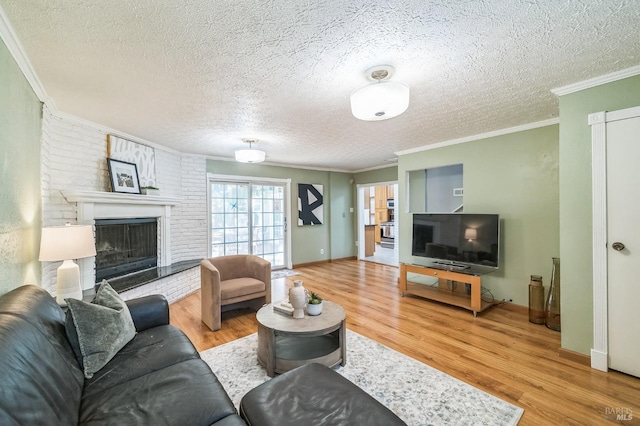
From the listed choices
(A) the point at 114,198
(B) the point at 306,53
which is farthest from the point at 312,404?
(A) the point at 114,198

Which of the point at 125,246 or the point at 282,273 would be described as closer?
the point at 125,246

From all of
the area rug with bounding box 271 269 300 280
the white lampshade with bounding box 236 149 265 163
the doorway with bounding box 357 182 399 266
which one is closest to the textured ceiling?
the white lampshade with bounding box 236 149 265 163

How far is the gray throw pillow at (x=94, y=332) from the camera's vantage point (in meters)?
1.52

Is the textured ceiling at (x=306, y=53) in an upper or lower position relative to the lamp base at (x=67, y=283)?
upper

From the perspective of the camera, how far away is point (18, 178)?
194 cm

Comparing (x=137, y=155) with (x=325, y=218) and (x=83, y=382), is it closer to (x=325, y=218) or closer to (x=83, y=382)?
(x=83, y=382)

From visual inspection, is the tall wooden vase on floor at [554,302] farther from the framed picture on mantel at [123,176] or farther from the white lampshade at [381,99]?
the framed picture on mantel at [123,176]

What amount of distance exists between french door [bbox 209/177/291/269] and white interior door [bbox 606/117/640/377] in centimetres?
500

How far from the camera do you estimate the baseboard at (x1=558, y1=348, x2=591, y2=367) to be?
2.31m

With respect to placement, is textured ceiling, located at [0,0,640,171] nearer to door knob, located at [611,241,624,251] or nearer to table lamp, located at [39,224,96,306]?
table lamp, located at [39,224,96,306]

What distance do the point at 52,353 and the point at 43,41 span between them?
5.84 feet

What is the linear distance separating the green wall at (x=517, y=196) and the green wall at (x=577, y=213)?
1052 mm

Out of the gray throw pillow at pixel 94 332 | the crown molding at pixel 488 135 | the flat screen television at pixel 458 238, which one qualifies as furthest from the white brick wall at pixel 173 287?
the crown molding at pixel 488 135

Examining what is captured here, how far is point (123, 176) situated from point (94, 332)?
2.68 metres
